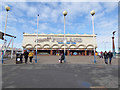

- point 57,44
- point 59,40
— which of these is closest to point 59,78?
point 57,44

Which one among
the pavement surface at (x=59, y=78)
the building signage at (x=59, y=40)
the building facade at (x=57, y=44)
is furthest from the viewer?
the building signage at (x=59, y=40)

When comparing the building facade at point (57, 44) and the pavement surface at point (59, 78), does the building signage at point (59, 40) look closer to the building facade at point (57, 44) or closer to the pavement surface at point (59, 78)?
the building facade at point (57, 44)

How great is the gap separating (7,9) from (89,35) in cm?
3815

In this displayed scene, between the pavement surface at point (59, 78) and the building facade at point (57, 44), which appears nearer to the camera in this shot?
the pavement surface at point (59, 78)

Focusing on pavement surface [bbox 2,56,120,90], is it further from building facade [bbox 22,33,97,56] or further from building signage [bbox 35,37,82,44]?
building signage [bbox 35,37,82,44]

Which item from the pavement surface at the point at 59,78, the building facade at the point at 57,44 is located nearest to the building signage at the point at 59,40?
the building facade at the point at 57,44

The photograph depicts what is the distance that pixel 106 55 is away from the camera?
1168 cm

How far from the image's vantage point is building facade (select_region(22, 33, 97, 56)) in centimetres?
3956

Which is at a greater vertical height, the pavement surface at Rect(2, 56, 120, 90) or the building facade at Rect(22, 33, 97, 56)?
the building facade at Rect(22, 33, 97, 56)

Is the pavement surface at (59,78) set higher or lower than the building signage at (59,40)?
lower

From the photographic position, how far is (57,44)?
39719 millimetres

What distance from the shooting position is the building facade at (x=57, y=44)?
3956 cm

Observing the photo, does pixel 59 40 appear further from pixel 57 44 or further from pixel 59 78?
pixel 59 78

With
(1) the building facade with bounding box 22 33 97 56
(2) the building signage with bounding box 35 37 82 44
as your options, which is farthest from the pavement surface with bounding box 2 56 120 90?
(2) the building signage with bounding box 35 37 82 44
